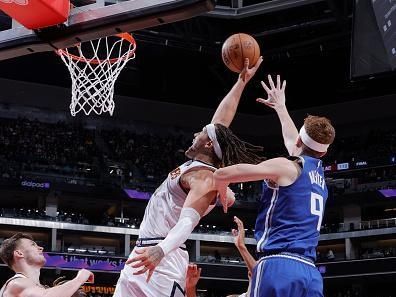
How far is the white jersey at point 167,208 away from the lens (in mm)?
4458

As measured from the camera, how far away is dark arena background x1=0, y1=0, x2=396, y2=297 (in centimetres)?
2234

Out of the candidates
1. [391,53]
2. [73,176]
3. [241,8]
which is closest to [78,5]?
[391,53]

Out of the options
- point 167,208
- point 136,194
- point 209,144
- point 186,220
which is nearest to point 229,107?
point 209,144

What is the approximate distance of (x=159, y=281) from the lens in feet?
14.3

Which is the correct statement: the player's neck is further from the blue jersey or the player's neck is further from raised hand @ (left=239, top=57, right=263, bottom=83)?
raised hand @ (left=239, top=57, right=263, bottom=83)

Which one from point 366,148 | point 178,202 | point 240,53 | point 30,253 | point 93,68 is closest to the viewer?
point 178,202

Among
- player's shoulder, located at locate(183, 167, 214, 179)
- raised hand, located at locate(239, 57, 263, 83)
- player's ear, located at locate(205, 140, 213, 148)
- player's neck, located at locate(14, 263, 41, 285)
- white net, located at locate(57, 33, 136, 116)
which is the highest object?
white net, located at locate(57, 33, 136, 116)

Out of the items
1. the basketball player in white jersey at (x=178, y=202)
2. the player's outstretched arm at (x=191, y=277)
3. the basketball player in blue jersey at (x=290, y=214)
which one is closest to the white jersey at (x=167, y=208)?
the basketball player in white jersey at (x=178, y=202)

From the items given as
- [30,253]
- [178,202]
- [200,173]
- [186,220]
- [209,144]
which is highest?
[209,144]

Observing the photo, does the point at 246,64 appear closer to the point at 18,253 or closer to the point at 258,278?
the point at 258,278

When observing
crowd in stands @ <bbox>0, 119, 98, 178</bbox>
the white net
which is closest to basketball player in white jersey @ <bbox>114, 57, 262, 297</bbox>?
the white net

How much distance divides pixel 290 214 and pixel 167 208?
2.88ft

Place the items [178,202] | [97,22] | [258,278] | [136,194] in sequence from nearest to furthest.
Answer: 1. [258,278]
2. [178,202]
3. [97,22]
4. [136,194]

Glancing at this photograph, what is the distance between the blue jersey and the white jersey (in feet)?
1.78
